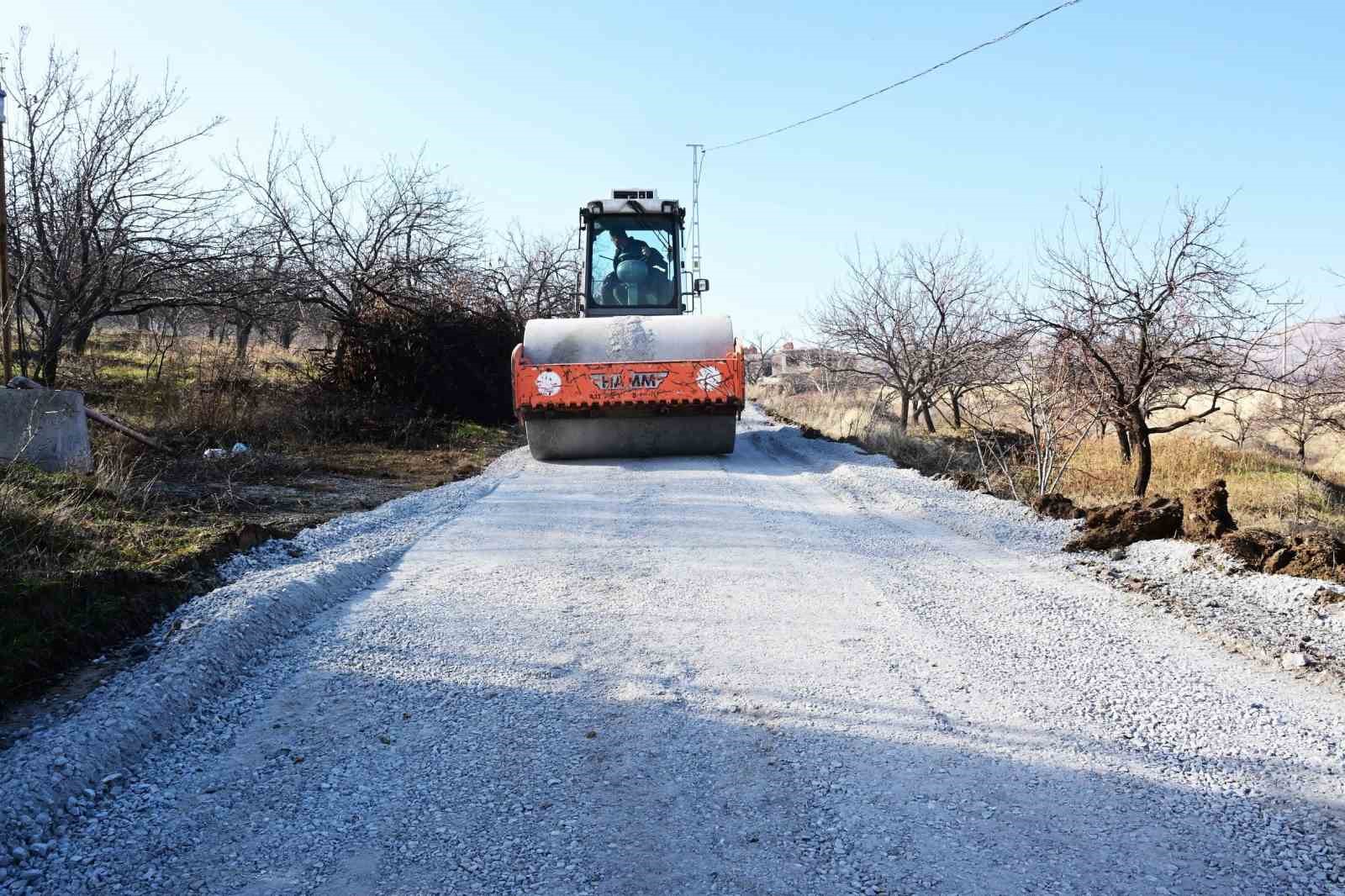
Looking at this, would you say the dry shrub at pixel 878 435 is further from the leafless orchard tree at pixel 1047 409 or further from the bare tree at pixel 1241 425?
the bare tree at pixel 1241 425

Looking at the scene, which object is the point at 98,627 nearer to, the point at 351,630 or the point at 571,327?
the point at 351,630

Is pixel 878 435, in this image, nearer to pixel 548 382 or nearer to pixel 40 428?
pixel 548 382

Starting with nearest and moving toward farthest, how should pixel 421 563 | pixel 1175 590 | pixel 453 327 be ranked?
pixel 1175 590 < pixel 421 563 < pixel 453 327

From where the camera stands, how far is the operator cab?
13477 millimetres

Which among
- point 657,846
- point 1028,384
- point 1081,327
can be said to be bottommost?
point 657,846

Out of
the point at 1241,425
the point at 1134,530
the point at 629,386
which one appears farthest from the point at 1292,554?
the point at 1241,425

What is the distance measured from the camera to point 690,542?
6.21 metres

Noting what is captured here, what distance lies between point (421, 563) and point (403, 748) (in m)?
2.58

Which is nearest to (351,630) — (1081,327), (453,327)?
(1081,327)

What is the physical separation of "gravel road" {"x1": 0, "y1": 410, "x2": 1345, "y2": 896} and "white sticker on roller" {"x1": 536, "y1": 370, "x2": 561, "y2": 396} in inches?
237

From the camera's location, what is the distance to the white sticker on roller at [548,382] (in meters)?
11.1

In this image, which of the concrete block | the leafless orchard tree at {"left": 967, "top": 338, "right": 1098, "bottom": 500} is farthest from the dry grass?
the concrete block

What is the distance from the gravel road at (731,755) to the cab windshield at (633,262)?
893 cm

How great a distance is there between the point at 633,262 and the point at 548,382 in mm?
3436
